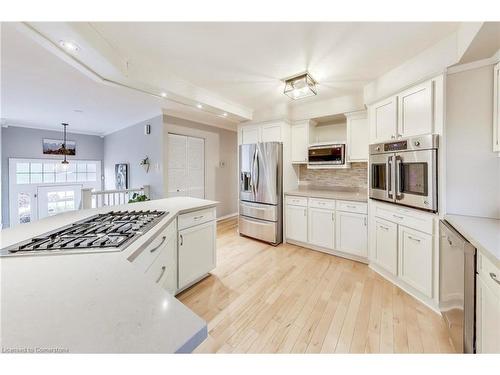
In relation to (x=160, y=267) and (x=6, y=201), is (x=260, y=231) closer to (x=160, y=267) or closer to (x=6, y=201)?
(x=160, y=267)

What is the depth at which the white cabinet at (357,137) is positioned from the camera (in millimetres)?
2859

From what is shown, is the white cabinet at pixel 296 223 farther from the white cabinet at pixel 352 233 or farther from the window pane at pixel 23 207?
the window pane at pixel 23 207

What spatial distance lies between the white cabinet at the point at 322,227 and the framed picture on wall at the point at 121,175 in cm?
407

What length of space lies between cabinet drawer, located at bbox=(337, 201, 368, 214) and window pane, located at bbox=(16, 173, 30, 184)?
6565 millimetres

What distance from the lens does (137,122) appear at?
4262 millimetres

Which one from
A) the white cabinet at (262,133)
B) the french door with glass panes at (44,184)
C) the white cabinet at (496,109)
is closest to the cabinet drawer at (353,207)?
the white cabinet at (496,109)

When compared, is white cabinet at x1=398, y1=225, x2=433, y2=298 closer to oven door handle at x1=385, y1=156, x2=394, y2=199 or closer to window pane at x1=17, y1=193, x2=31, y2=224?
oven door handle at x1=385, y1=156, x2=394, y2=199

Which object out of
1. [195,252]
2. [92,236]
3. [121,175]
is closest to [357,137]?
[195,252]

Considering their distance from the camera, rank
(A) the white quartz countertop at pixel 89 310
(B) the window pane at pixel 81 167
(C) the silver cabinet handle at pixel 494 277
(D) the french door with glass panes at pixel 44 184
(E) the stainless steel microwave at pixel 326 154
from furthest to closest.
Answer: (B) the window pane at pixel 81 167 < (D) the french door with glass panes at pixel 44 184 < (E) the stainless steel microwave at pixel 326 154 < (C) the silver cabinet handle at pixel 494 277 < (A) the white quartz countertop at pixel 89 310

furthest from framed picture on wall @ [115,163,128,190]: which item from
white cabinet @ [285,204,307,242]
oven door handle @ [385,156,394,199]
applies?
oven door handle @ [385,156,394,199]

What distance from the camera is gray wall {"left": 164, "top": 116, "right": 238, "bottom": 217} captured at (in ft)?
14.0
